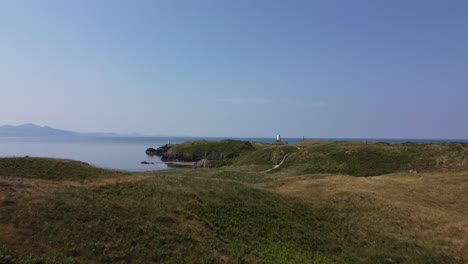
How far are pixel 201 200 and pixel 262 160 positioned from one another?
62.6 m

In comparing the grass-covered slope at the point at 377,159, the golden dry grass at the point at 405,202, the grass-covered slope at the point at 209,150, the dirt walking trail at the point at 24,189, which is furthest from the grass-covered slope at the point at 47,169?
the grass-covered slope at the point at 209,150

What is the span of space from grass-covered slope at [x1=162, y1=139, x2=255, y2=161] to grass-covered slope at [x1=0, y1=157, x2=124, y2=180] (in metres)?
90.7

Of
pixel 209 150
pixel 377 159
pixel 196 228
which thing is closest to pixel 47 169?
pixel 196 228

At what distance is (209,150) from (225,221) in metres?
116

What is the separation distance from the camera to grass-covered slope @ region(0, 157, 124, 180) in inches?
1409

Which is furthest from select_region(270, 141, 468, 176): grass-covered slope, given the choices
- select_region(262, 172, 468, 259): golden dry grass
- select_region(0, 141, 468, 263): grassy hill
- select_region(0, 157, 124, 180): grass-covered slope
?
select_region(0, 157, 124, 180): grass-covered slope

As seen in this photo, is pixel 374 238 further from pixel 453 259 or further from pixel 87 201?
pixel 87 201

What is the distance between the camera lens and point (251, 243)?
24.0m

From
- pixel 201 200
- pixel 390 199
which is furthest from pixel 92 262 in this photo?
pixel 390 199

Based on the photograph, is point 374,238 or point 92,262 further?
point 374,238

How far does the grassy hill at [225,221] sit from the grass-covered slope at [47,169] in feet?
0.87

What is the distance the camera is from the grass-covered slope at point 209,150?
132625 mm

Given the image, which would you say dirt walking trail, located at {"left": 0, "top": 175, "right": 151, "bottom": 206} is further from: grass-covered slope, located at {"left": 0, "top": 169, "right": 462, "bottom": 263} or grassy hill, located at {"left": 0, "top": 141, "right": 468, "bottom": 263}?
grass-covered slope, located at {"left": 0, "top": 169, "right": 462, "bottom": 263}

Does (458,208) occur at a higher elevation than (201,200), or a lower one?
lower
